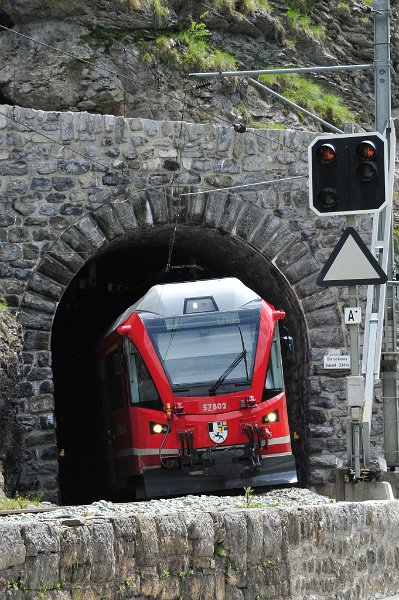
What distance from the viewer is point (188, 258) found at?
22.7 metres

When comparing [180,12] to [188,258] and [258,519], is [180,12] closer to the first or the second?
[188,258]

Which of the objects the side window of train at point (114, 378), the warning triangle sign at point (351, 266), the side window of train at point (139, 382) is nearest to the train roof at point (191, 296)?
the side window of train at point (139, 382)

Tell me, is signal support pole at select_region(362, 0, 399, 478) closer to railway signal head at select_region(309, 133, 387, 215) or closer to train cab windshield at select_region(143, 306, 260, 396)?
train cab windshield at select_region(143, 306, 260, 396)

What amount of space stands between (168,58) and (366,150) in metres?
14.3

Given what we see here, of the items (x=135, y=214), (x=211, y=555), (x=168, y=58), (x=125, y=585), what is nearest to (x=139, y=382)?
(x=135, y=214)

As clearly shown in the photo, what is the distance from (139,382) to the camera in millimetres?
17422

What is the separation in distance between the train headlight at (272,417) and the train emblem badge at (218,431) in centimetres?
57

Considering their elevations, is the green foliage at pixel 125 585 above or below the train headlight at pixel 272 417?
above

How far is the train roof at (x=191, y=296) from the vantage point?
57.8 ft

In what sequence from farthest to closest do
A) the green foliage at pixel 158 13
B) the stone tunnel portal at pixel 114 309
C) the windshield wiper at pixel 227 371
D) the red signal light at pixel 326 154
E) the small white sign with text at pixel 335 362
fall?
the green foliage at pixel 158 13 < the stone tunnel portal at pixel 114 309 < the small white sign with text at pixel 335 362 < the windshield wiper at pixel 227 371 < the red signal light at pixel 326 154

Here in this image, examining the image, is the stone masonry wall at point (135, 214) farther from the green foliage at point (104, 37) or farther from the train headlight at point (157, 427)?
the green foliage at point (104, 37)

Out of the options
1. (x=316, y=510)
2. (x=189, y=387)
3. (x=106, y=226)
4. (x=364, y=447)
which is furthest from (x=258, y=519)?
(x=106, y=226)

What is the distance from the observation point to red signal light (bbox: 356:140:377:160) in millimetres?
10648

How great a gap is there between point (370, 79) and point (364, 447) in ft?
49.4
